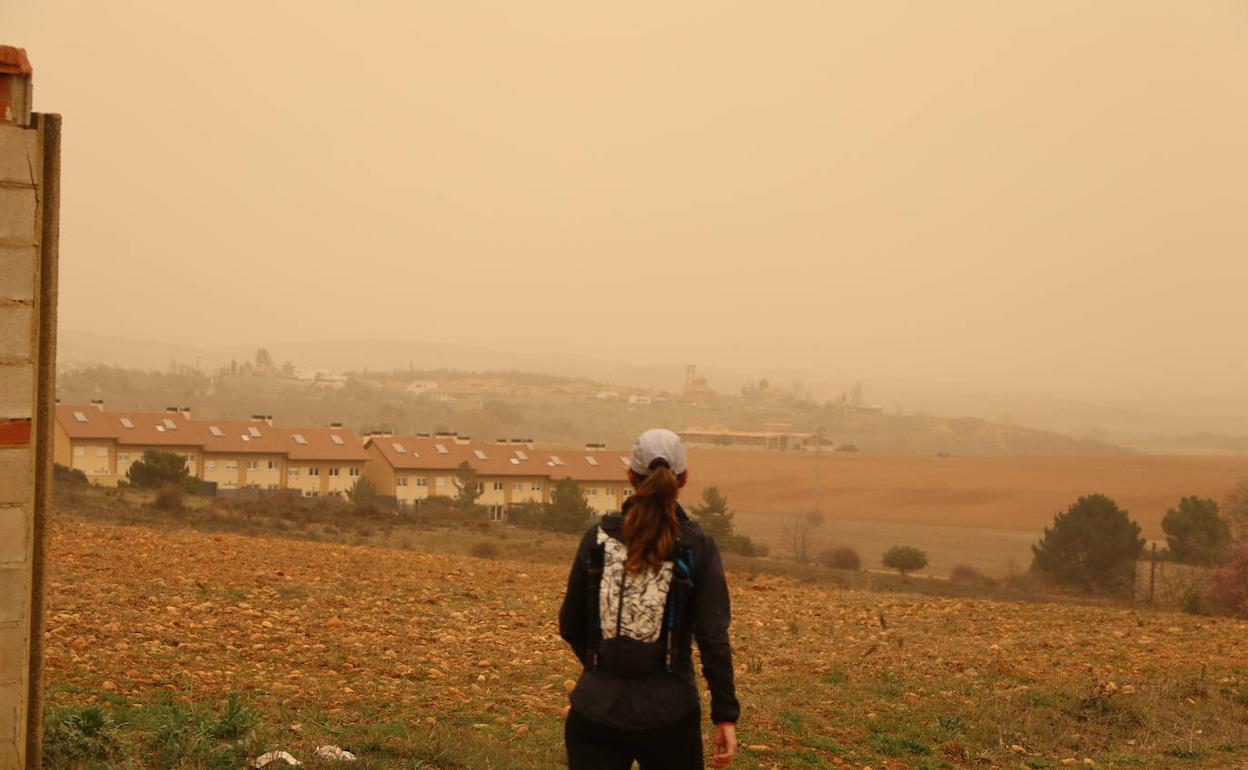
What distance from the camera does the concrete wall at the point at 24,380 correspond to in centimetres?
544

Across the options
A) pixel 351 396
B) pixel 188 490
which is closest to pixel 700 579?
pixel 188 490

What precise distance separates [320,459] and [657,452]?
72.3 m

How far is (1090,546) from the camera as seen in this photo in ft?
158

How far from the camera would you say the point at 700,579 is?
15.8ft

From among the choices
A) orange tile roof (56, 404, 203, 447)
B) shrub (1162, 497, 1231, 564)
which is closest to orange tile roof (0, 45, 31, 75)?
Result: shrub (1162, 497, 1231, 564)

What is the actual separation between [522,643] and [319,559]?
8.60 m

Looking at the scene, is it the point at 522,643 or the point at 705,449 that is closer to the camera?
the point at 522,643

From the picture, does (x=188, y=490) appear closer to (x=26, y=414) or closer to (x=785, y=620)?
(x=785, y=620)

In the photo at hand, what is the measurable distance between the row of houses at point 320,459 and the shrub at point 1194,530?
100 ft

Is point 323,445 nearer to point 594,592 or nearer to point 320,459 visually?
point 320,459

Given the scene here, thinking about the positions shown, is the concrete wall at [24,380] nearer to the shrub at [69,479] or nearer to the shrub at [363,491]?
the shrub at [69,479]

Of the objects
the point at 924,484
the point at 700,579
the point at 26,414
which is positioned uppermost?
the point at 26,414

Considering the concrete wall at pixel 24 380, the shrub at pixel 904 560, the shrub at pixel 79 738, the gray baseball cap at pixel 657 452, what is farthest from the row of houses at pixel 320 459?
the gray baseball cap at pixel 657 452

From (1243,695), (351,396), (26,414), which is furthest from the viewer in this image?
(351,396)
